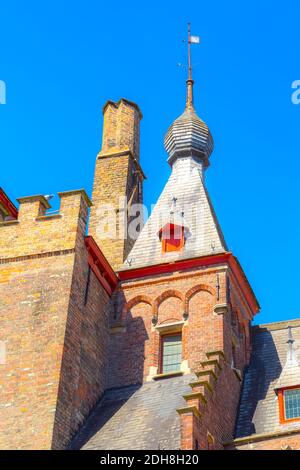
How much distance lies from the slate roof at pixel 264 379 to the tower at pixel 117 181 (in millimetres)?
5400

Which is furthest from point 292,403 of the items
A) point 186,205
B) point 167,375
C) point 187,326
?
point 186,205

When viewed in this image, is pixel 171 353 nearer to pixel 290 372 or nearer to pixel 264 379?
pixel 264 379

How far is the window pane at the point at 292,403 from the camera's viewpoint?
26.5 m

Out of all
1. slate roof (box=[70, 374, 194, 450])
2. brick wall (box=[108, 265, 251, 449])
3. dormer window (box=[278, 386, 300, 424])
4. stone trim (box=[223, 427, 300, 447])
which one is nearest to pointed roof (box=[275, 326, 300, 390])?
dormer window (box=[278, 386, 300, 424])

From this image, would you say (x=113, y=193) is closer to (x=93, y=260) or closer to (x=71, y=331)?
(x=93, y=260)

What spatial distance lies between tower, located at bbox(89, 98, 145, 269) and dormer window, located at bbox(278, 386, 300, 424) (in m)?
8.00

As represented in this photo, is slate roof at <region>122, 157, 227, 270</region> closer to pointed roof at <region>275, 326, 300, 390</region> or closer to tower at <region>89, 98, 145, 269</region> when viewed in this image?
tower at <region>89, 98, 145, 269</region>

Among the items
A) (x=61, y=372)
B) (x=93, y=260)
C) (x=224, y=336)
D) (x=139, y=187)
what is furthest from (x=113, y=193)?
(x=61, y=372)

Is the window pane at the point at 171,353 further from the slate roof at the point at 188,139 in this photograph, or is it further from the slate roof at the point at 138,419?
the slate roof at the point at 188,139

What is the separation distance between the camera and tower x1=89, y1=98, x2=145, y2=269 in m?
33.6

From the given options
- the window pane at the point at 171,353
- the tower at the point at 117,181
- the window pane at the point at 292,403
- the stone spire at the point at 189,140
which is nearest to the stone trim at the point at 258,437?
the window pane at the point at 292,403

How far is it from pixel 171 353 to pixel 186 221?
508 centimetres

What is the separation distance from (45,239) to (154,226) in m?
5.64

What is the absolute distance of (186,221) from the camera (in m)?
31.9
